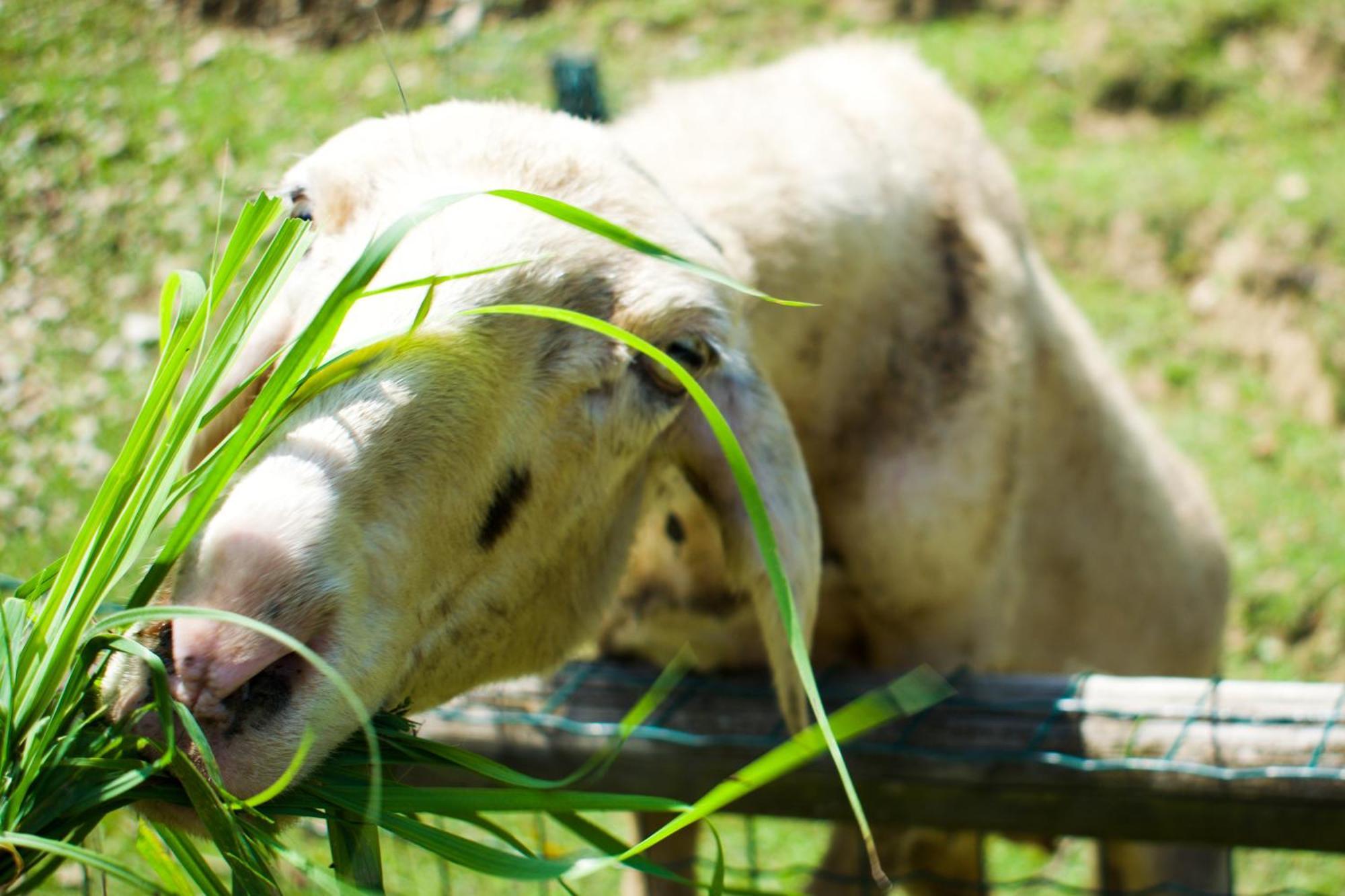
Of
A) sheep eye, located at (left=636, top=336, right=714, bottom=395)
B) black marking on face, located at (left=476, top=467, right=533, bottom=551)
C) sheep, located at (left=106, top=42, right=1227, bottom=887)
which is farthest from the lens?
sheep eye, located at (left=636, top=336, right=714, bottom=395)

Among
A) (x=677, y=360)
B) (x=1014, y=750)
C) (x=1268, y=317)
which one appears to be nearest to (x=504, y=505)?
(x=677, y=360)

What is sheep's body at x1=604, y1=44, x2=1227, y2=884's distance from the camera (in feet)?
9.95

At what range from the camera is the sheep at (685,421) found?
1771mm

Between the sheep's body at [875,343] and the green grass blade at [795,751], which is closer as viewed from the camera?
the green grass blade at [795,751]

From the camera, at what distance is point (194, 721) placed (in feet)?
5.09

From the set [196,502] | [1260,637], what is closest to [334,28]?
[1260,637]

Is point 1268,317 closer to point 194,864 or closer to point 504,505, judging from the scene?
point 504,505

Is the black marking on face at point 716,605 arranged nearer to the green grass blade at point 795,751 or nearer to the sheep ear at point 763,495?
the sheep ear at point 763,495

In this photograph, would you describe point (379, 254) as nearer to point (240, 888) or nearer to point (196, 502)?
point (196, 502)

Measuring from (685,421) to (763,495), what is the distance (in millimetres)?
222

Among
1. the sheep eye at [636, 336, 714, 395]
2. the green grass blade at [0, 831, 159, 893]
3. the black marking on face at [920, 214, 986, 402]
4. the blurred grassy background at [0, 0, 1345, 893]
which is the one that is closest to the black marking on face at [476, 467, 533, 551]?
the sheep eye at [636, 336, 714, 395]

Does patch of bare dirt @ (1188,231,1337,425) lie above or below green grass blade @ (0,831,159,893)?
below

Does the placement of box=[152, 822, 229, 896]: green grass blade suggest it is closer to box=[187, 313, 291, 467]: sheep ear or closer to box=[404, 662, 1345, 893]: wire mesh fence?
box=[187, 313, 291, 467]: sheep ear

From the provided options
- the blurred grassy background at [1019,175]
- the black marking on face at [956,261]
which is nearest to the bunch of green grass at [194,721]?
the blurred grassy background at [1019,175]
